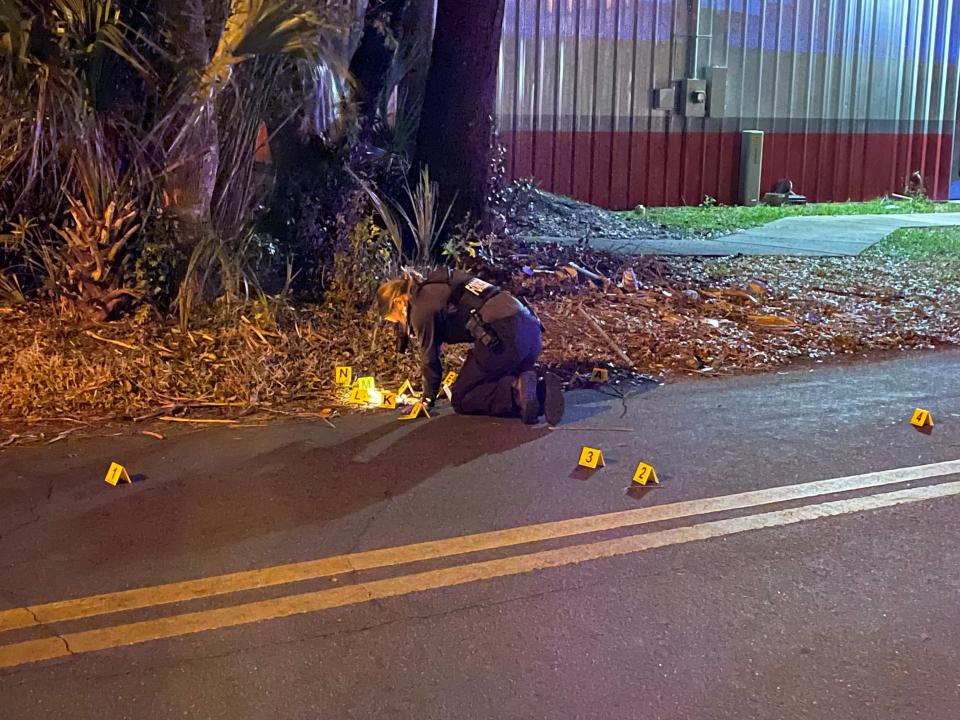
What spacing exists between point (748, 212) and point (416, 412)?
1285 cm

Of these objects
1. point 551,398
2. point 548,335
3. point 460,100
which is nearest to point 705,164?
point 460,100

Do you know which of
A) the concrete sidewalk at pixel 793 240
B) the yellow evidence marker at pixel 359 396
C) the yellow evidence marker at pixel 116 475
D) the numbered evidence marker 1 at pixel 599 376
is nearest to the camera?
the yellow evidence marker at pixel 116 475

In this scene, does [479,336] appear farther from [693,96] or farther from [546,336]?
[693,96]

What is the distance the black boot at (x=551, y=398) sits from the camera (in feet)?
20.7

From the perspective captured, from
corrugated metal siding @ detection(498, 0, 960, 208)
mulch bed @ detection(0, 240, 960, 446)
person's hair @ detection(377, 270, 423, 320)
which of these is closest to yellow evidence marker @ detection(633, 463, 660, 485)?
person's hair @ detection(377, 270, 423, 320)

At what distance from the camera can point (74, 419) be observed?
6.38 m

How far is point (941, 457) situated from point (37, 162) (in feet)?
20.0

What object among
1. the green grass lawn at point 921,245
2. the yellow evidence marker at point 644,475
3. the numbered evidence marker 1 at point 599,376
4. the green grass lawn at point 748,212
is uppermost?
the green grass lawn at point 748,212

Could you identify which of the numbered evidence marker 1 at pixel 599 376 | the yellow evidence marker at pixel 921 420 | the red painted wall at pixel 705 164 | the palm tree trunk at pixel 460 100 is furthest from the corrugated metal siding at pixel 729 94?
the yellow evidence marker at pixel 921 420

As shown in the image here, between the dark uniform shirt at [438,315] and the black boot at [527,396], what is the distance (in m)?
0.39

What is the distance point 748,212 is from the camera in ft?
59.2

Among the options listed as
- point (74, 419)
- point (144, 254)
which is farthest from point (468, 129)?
point (74, 419)

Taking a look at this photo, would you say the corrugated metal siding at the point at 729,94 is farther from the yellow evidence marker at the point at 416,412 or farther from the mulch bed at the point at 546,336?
the yellow evidence marker at the point at 416,412

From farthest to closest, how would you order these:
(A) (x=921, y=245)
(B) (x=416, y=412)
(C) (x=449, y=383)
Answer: (A) (x=921, y=245), (C) (x=449, y=383), (B) (x=416, y=412)
